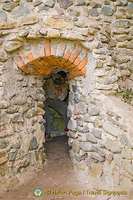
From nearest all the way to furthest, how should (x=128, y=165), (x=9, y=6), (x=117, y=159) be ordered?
(x=128, y=165) < (x=117, y=159) < (x=9, y=6)

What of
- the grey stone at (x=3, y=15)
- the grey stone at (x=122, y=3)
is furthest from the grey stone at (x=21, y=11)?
the grey stone at (x=122, y=3)

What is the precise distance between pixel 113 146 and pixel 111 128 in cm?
21

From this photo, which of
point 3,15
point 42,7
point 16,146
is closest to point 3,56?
point 3,15

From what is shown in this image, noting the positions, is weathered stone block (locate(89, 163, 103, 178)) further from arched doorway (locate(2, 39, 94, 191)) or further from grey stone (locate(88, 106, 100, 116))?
grey stone (locate(88, 106, 100, 116))

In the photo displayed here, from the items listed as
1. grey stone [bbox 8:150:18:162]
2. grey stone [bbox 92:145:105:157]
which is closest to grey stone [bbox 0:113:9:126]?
grey stone [bbox 8:150:18:162]

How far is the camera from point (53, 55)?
2.38 meters

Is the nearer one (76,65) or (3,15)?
(3,15)

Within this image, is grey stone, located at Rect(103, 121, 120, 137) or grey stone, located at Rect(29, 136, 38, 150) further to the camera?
grey stone, located at Rect(29, 136, 38, 150)

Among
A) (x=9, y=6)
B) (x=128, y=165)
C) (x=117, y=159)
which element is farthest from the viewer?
(x=9, y=6)

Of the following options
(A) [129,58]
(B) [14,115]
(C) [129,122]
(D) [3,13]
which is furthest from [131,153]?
(D) [3,13]

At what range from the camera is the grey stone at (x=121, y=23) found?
2.52 m

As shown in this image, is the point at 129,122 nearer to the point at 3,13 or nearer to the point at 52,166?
the point at 52,166

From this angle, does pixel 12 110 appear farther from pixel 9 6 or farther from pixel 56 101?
pixel 56 101

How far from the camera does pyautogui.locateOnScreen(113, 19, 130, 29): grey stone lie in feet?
8.25
